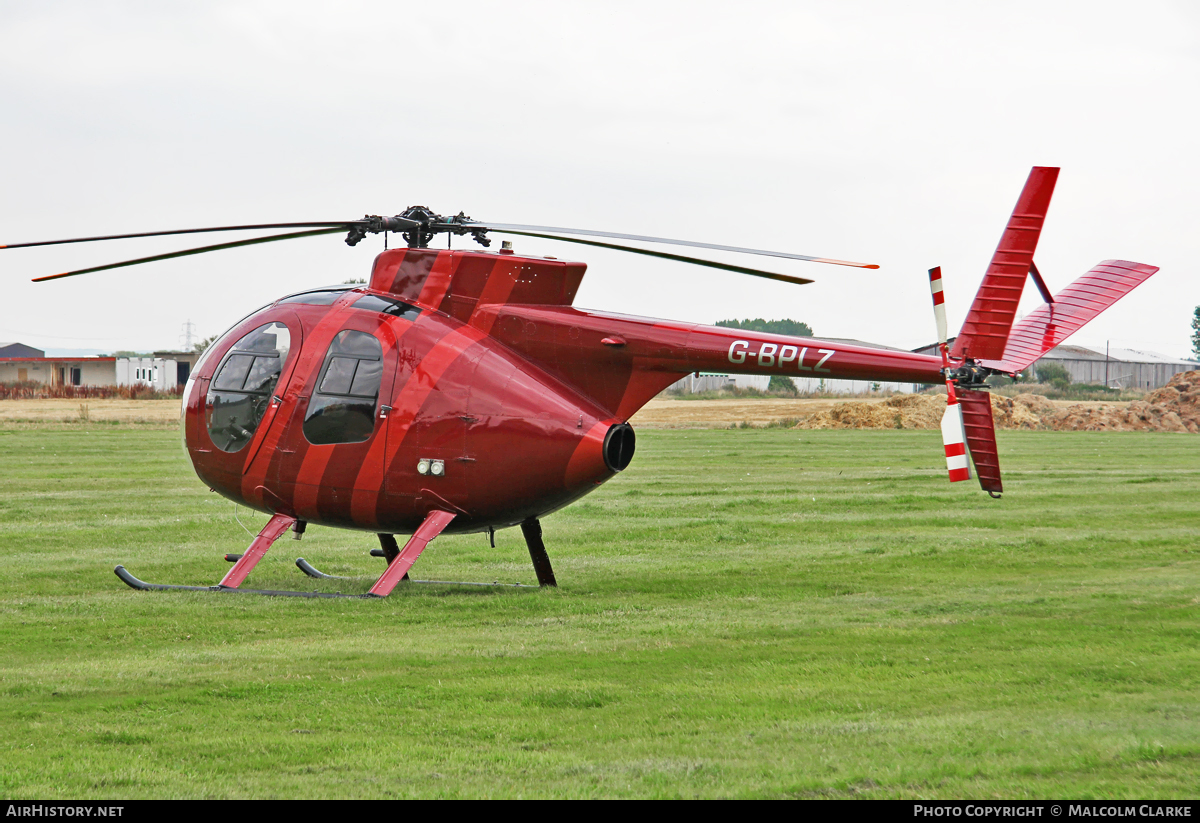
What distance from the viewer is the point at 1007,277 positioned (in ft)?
37.9

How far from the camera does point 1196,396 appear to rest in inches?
2468

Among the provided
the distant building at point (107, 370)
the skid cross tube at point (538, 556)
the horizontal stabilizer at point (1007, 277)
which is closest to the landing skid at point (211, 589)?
the skid cross tube at point (538, 556)

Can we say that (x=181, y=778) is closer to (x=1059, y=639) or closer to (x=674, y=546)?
(x=1059, y=639)

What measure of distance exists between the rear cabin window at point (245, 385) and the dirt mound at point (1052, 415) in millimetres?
45880

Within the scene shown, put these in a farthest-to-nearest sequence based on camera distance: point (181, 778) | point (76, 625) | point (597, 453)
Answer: point (597, 453)
point (76, 625)
point (181, 778)

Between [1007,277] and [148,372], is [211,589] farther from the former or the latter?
[148,372]

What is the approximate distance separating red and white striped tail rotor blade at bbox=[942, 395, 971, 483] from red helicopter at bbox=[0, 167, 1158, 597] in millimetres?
264

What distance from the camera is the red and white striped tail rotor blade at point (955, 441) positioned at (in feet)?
36.3

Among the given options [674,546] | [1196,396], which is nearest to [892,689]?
[674,546]

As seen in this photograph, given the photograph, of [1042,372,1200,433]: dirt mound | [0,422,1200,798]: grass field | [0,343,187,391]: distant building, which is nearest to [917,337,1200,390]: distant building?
[1042,372,1200,433]: dirt mound

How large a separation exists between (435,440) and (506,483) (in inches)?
35.3

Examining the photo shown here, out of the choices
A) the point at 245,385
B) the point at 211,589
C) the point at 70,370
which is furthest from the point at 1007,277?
the point at 70,370

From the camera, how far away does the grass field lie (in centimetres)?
644

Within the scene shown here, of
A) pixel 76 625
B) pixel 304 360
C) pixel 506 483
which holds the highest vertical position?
pixel 304 360
